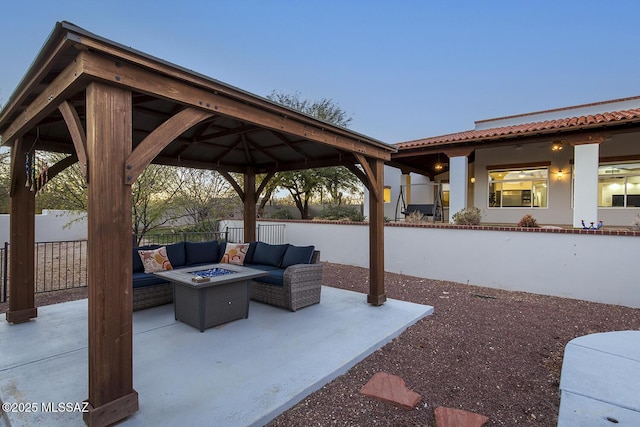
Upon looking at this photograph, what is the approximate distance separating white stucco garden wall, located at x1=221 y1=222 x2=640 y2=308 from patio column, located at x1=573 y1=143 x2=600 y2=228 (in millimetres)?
1329

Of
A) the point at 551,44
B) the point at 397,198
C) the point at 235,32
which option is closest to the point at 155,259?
the point at 397,198

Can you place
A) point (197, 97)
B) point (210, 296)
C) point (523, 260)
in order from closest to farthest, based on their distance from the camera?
1. point (197, 97)
2. point (210, 296)
3. point (523, 260)

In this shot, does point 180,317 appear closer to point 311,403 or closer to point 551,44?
point 311,403

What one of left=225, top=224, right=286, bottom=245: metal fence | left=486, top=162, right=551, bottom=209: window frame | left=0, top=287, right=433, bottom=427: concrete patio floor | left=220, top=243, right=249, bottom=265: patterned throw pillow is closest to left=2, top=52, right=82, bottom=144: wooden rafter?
left=0, top=287, right=433, bottom=427: concrete patio floor

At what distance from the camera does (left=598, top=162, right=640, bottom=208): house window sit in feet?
27.9

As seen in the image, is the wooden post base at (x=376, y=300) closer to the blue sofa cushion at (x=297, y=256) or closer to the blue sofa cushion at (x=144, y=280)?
the blue sofa cushion at (x=297, y=256)

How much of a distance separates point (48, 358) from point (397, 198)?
36.7 ft

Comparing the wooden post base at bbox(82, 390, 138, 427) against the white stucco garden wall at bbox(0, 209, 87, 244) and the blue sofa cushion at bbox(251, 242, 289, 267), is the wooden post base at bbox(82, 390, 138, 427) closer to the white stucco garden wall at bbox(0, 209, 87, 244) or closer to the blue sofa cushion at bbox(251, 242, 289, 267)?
the blue sofa cushion at bbox(251, 242, 289, 267)

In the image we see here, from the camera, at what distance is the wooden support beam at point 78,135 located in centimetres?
217

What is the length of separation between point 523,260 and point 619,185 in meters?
5.08

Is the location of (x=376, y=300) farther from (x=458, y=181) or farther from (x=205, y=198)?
(x=205, y=198)

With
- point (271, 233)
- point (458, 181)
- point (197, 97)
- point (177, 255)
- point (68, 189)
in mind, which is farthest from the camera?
point (271, 233)

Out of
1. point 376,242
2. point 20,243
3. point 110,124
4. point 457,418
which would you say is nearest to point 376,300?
point 376,242

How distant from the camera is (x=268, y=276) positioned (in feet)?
16.0
